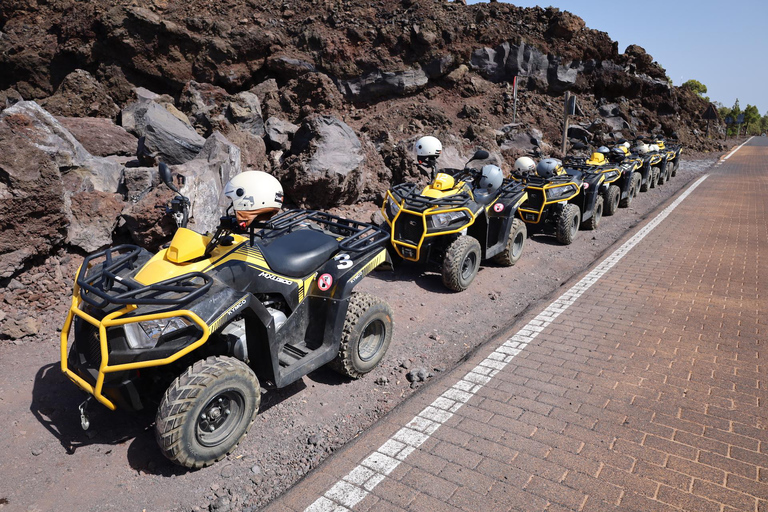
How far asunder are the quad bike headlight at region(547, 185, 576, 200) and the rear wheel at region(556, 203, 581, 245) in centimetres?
22

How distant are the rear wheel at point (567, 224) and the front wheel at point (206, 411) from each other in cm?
726

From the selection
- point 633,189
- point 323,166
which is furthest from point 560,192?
point 633,189

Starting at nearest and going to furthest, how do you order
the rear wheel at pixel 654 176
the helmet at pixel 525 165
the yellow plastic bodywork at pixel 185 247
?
the yellow plastic bodywork at pixel 185 247 < the helmet at pixel 525 165 < the rear wheel at pixel 654 176

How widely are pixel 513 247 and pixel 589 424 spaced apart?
4.41 m

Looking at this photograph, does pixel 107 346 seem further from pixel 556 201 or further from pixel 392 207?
pixel 556 201

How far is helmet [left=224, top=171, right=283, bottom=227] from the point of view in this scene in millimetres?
3461

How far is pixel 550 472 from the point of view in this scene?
127 inches

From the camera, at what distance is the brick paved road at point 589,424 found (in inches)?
120

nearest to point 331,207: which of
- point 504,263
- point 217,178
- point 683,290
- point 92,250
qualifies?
point 217,178

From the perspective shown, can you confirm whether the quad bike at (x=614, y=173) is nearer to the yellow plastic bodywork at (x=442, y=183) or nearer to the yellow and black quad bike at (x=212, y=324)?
the yellow plastic bodywork at (x=442, y=183)

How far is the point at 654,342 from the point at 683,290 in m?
2.03

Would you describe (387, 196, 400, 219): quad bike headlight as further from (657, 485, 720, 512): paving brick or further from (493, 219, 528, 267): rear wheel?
(657, 485, 720, 512): paving brick

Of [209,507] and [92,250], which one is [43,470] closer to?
[209,507]

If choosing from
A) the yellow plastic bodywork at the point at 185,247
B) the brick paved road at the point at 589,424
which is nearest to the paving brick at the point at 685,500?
the brick paved road at the point at 589,424
